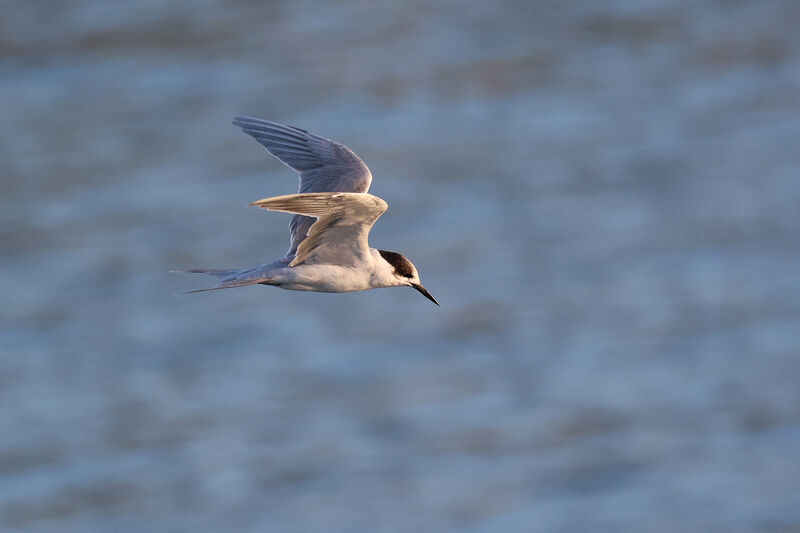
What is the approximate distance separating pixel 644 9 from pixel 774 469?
1626cm

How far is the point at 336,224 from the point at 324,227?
2.9 inches

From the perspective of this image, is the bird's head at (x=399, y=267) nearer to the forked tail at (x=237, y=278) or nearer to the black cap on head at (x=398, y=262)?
the black cap on head at (x=398, y=262)

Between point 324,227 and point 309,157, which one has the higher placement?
point 309,157

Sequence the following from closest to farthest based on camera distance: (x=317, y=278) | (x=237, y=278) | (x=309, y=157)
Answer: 1. (x=237, y=278)
2. (x=317, y=278)
3. (x=309, y=157)

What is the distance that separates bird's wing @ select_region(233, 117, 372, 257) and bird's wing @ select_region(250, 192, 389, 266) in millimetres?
763

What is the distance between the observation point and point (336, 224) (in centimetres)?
840

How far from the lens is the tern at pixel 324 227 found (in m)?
8.00

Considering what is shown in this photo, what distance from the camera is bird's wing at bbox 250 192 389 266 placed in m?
7.76

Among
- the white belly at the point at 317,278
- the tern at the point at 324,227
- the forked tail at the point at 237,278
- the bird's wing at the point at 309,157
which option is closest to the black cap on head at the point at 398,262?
the tern at the point at 324,227

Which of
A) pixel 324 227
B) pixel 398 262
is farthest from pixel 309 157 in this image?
pixel 324 227

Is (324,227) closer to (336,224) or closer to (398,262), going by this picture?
(336,224)

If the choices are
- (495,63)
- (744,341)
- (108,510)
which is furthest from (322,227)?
(495,63)

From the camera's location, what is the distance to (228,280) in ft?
27.5

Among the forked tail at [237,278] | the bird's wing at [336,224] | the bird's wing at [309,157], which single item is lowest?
the forked tail at [237,278]
